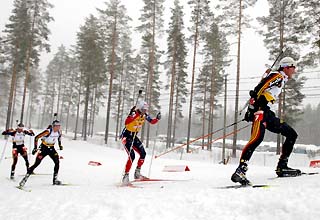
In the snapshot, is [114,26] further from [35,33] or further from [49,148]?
[49,148]

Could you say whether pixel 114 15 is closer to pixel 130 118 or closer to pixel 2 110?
pixel 130 118

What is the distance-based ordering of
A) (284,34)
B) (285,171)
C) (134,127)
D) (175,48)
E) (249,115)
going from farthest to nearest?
(175,48) → (284,34) → (134,127) → (285,171) → (249,115)

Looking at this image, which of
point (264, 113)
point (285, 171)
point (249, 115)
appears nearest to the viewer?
point (264, 113)

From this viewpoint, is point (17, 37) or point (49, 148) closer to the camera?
point (49, 148)

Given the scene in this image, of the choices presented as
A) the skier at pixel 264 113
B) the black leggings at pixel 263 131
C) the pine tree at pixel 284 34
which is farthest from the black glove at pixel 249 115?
the pine tree at pixel 284 34

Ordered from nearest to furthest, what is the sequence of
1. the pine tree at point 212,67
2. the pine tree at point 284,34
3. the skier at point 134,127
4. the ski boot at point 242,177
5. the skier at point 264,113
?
the ski boot at point 242,177 < the skier at point 264,113 < the skier at point 134,127 < the pine tree at point 284,34 < the pine tree at point 212,67

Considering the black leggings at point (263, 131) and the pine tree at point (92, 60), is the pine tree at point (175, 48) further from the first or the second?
the black leggings at point (263, 131)

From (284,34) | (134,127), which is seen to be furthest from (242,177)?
(284,34)

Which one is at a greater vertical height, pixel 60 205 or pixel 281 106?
pixel 281 106

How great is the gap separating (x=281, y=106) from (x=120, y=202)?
2122cm

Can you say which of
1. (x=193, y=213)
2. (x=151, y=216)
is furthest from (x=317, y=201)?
(x=151, y=216)

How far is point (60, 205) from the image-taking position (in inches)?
172

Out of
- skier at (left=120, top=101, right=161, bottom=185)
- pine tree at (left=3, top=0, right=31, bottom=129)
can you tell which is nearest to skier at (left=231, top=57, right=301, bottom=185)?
skier at (left=120, top=101, right=161, bottom=185)

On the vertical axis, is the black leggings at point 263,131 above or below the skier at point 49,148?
above
